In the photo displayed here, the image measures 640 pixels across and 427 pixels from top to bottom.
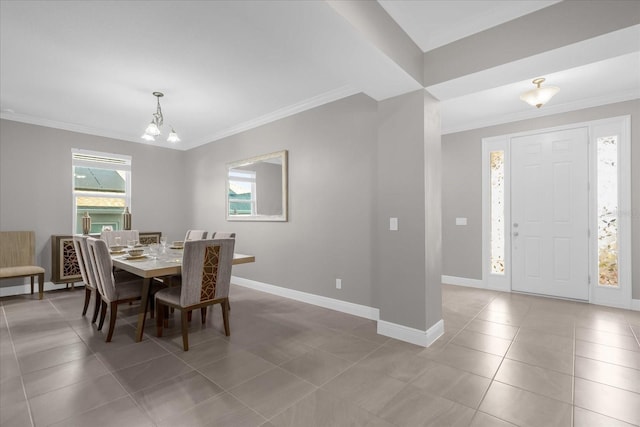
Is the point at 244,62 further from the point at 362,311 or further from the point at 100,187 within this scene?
the point at 100,187

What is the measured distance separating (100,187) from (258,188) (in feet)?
9.84

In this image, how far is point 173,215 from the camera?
6023mm

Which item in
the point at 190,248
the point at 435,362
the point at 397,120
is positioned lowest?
the point at 435,362

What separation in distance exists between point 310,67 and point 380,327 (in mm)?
2666

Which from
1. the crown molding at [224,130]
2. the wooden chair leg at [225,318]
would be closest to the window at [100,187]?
the crown molding at [224,130]

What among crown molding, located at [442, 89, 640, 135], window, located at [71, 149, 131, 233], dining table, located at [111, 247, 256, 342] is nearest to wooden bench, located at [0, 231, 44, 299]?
window, located at [71, 149, 131, 233]

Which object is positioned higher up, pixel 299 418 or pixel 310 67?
pixel 310 67

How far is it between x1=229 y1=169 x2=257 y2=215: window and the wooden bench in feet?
8.98

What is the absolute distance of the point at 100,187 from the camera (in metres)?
5.20

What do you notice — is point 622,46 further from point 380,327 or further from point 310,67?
point 380,327

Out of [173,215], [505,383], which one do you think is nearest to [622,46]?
[505,383]

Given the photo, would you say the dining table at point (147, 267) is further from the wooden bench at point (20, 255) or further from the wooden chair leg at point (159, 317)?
the wooden bench at point (20, 255)

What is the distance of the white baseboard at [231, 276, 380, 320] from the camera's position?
10.7ft

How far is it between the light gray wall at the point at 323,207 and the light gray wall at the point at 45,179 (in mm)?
2247
